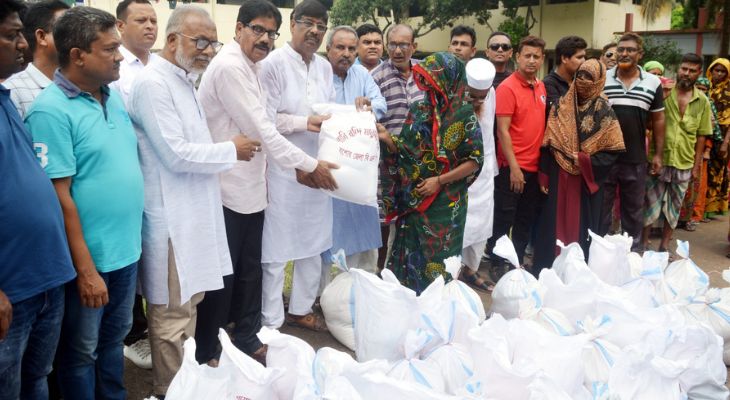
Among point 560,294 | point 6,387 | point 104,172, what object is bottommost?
point 560,294

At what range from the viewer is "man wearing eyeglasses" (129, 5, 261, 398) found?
99.0 inches

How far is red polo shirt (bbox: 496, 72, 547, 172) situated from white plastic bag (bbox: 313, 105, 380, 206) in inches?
64.5

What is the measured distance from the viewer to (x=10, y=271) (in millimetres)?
1881

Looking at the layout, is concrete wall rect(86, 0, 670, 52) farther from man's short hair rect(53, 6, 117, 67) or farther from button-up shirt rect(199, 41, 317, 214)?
man's short hair rect(53, 6, 117, 67)

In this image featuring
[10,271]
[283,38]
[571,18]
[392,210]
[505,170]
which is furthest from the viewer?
[283,38]

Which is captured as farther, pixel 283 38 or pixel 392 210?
pixel 283 38

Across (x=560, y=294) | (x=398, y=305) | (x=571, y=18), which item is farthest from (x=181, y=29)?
(x=571, y=18)

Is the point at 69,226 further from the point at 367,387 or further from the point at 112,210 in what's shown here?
the point at 367,387

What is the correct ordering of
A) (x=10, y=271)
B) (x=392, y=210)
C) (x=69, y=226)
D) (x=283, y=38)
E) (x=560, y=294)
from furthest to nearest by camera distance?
(x=283, y=38) → (x=392, y=210) → (x=560, y=294) → (x=69, y=226) → (x=10, y=271)

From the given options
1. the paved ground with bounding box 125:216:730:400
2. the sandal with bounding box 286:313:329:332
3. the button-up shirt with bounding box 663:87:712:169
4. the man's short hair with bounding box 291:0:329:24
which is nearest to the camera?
the paved ground with bounding box 125:216:730:400

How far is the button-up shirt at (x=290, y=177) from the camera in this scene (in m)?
3.42

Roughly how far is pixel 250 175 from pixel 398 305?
1105 millimetres

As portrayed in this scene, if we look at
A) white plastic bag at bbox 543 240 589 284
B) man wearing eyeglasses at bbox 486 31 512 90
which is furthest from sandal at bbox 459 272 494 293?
man wearing eyeglasses at bbox 486 31 512 90

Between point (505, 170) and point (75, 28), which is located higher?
point (75, 28)
